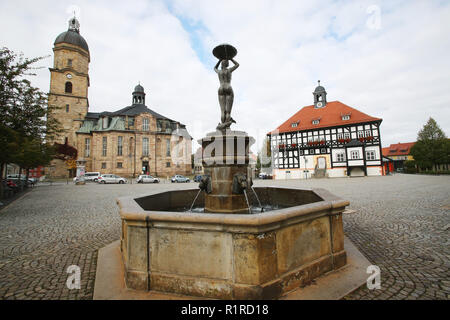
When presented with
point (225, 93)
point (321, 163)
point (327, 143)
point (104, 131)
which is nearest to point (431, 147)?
point (327, 143)

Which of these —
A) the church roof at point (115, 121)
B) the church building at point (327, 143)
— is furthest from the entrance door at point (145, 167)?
the church building at point (327, 143)

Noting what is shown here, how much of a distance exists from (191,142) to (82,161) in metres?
22.7

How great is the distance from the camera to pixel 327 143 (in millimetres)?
34656

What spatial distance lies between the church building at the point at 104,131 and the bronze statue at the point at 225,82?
40674mm

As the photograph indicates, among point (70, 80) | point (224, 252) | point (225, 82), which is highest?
point (70, 80)

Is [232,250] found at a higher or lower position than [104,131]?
lower

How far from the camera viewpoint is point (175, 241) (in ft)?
8.04

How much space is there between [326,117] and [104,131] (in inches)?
1596

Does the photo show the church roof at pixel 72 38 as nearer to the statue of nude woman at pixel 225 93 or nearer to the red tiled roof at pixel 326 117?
the red tiled roof at pixel 326 117

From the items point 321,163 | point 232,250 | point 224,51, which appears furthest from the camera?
point 321,163

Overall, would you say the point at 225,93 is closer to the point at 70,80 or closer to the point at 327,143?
the point at 327,143

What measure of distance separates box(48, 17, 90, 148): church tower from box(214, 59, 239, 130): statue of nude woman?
49.3 meters

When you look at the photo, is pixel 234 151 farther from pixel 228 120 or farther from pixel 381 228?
pixel 381 228

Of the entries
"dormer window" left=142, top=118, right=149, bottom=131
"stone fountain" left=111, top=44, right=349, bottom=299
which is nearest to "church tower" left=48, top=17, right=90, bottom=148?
"dormer window" left=142, top=118, right=149, bottom=131
